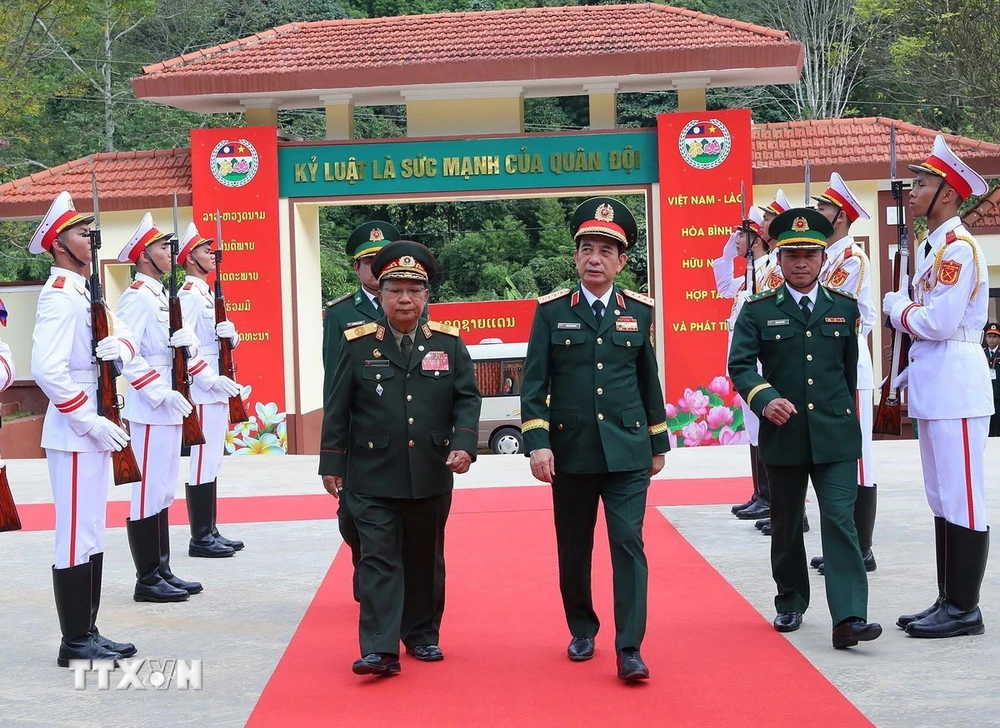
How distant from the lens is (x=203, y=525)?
27.3 feet

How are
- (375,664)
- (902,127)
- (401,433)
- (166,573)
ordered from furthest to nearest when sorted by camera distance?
(902,127) < (166,573) < (401,433) < (375,664)

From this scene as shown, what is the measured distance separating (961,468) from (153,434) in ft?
13.7

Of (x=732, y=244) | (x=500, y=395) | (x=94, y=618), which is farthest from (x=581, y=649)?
(x=500, y=395)

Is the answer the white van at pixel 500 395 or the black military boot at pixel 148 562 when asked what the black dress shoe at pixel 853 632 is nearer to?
the black military boot at pixel 148 562

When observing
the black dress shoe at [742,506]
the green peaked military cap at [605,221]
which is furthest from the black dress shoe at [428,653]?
the black dress shoe at [742,506]

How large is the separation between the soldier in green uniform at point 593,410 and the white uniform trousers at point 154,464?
99.8 inches

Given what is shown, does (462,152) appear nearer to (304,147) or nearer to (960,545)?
(304,147)

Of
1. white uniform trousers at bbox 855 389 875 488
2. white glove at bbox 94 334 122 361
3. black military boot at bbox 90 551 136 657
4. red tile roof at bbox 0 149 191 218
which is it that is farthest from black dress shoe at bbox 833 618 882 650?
red tile roof at bbox 0 149 191 218

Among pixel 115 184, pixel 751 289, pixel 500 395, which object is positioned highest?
pixel 115 184

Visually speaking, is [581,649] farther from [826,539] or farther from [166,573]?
[166,573]

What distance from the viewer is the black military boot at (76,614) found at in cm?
550

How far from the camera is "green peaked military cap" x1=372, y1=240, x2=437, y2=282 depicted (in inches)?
208

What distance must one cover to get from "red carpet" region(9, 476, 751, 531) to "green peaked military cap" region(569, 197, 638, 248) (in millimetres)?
4812

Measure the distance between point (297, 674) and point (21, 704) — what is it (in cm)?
108
